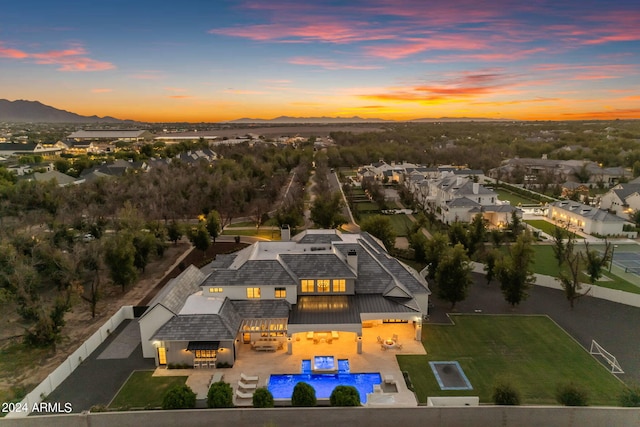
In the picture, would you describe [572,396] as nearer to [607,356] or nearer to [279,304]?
[607,356]

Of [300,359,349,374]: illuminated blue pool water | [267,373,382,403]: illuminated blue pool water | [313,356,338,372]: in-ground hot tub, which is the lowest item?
[267,373,382,403]: illuminated blue pool water

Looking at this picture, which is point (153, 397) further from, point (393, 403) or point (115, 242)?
point (115, 242)

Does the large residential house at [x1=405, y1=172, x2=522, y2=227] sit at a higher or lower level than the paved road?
higher

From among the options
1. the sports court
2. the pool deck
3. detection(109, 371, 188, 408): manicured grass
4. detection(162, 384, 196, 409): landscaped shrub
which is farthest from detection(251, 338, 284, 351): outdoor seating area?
the sports court

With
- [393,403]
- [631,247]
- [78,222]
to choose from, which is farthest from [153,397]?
[631,247]

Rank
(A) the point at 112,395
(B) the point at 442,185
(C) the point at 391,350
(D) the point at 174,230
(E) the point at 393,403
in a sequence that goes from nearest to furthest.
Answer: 1. (E) the point at 393,403
2. (A) the point at 112,395
3. (C) the point at 391,350
4. (D) the point at 174,230
5. (B) the point at 442,185

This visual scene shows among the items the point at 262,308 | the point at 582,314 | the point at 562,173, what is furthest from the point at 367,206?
the point at 562,173

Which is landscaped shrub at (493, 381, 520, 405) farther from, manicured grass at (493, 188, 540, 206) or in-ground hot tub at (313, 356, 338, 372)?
manicured grass at (493, 188, 540, 206)
